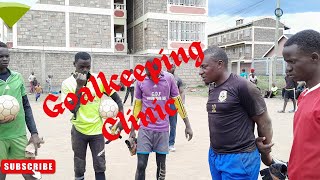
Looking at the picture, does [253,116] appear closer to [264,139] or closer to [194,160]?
[264,139]

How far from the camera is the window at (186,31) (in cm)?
2956

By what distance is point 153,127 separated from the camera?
4.39 meters

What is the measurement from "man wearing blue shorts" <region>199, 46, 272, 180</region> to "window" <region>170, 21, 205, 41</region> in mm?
26732

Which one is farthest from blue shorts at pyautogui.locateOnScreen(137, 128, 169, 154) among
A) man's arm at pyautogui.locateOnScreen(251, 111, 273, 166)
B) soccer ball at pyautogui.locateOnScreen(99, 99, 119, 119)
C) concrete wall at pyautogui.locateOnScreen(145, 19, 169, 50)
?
concrete wall at pyautogui.locateOnScreen(145, 19, 169, 50)

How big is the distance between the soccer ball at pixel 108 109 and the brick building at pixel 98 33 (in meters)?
21.9

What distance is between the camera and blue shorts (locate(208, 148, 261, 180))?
9.68ft

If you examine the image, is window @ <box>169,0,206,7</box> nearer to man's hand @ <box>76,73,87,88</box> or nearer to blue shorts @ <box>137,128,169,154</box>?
blue shorts @ <box>137,128,169,154</box>

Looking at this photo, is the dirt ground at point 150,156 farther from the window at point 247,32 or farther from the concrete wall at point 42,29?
the window at point 247,32

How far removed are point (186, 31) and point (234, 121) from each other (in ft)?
90.1

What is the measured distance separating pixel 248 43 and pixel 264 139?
172ft

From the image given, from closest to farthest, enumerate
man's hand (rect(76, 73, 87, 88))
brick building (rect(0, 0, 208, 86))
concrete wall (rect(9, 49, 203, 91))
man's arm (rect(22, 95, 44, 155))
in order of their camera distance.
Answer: man's arm (rect(22, 95, 44, 155))
man's hand (rect(76, 73, 87, 88))
concrete wall (rect(9, 49, 203, 91))
brick building (rect(0, 0, 208, 86))

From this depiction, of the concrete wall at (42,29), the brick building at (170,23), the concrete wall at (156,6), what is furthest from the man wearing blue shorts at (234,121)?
the concrete wall at (156,6)

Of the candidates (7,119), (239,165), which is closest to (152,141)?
(239,165)

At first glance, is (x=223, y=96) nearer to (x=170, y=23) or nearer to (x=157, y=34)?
(x=157, y=34)
